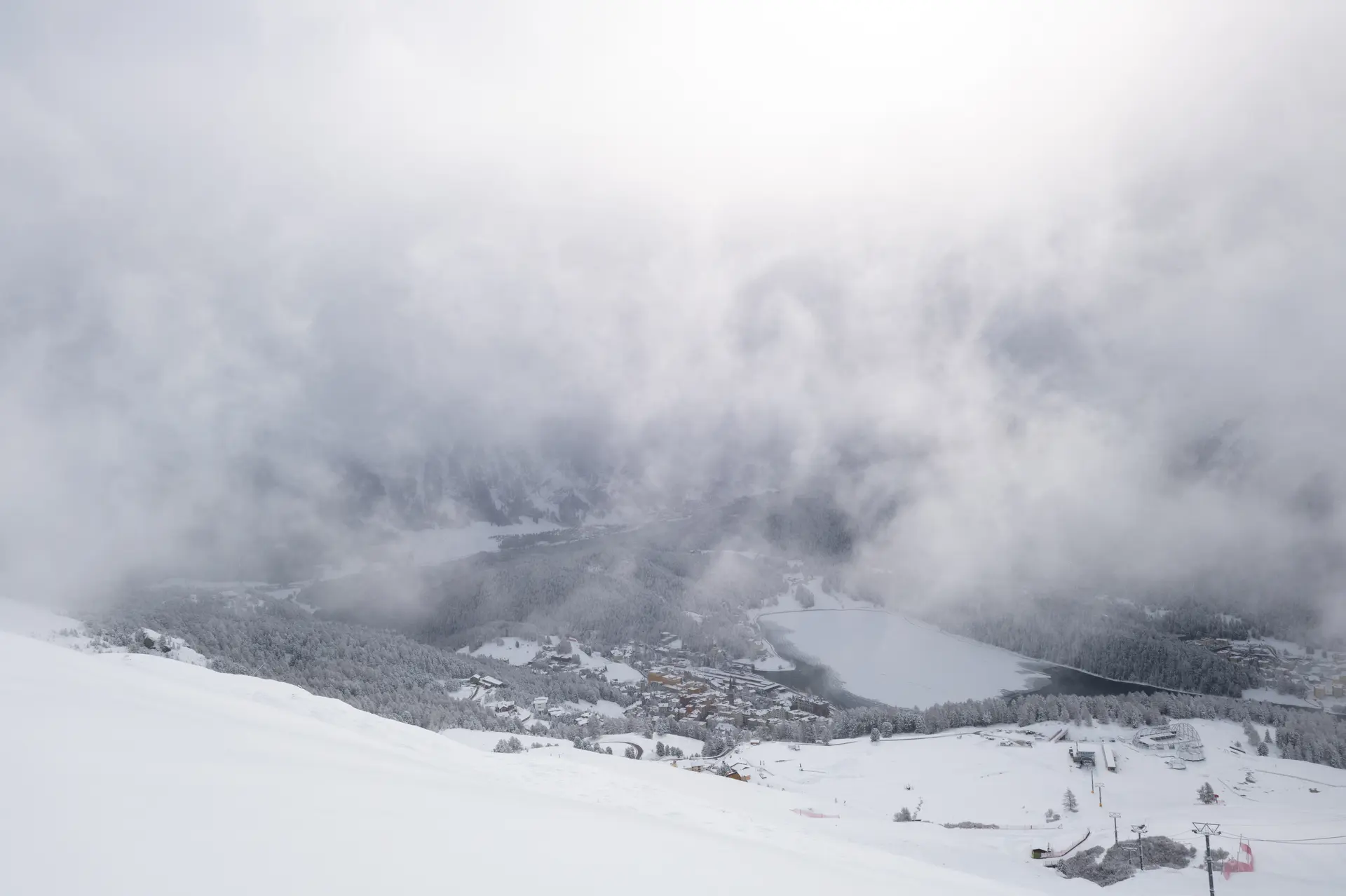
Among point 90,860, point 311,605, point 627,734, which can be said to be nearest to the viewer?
point 90,860

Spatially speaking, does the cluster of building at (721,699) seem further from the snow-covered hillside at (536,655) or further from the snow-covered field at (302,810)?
the snow-covered field at (302,810)

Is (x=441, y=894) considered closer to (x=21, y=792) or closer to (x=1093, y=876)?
(x=21, y=792)

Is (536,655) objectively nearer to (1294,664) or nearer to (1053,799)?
(1053,799)

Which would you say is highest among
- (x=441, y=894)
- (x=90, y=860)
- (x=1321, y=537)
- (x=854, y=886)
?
(x=1321, y=537)

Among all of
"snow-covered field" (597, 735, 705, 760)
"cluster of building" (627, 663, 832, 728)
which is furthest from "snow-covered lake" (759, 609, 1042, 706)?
"snow-covered field" (597, 735, 705, 760)

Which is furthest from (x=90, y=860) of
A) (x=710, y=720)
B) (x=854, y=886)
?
(x=710, y=720)

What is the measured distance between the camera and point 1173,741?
51250 mm

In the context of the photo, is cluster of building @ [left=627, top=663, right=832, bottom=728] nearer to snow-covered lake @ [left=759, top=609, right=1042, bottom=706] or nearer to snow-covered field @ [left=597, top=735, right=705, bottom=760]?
snow-covered field @ [left=597, top=735, right=705, bottom=760]

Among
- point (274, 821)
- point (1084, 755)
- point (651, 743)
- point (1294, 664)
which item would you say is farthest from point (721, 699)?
point (1294, 664)

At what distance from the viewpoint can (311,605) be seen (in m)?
164

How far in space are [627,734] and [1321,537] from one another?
178164 millimetres

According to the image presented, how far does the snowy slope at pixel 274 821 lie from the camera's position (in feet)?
10.8

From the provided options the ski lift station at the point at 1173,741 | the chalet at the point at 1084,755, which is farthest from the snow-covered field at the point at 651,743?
the ski lift station at the point at 1173,741

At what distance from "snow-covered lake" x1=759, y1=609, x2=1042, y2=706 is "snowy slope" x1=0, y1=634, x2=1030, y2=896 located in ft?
309
